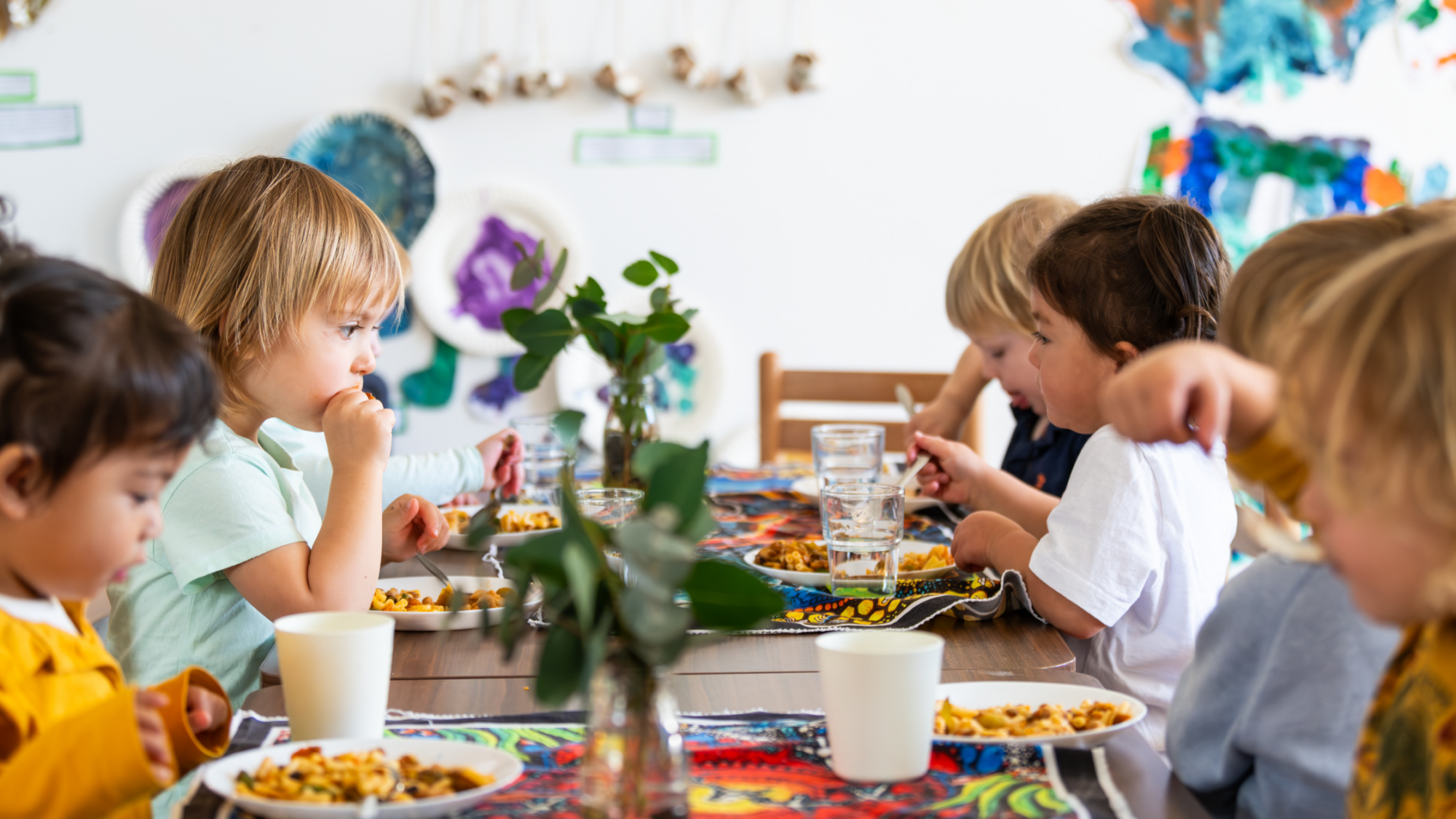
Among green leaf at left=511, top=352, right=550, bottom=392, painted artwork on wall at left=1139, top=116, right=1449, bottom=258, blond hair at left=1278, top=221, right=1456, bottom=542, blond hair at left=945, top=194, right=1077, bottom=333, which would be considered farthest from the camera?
painted artwork on wall at left=1139, top=116, right=1449, bottom=258

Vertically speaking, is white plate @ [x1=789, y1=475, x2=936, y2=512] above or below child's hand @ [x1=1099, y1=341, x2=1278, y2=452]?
below

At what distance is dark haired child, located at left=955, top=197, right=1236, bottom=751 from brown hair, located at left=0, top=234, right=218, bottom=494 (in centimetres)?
68

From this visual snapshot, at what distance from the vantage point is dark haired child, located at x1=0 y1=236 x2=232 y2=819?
55cm

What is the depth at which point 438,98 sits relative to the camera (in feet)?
8.66

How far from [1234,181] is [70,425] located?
274 cm

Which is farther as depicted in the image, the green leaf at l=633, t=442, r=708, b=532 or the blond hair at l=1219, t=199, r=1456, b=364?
the blond hair at l=1219, t=199, r=1456, b=364

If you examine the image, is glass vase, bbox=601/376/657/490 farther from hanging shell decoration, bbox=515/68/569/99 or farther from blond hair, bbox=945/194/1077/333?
hanging shell decoration, bbox=515/68/569/99

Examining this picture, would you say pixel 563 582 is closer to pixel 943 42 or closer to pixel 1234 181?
pixel 943 42

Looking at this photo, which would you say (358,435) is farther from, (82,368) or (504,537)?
(82,368)

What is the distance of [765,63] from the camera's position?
272 cm

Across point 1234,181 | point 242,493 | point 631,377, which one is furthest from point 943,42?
point 242,493

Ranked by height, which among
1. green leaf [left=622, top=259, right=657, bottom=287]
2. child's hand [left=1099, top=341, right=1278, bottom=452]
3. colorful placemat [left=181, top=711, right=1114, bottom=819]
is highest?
green leaf [left=622, top=259, right=657, bottom=287]

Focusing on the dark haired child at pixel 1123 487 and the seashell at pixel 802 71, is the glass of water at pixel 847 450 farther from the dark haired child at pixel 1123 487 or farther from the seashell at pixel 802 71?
the seashell at pixel 802 71

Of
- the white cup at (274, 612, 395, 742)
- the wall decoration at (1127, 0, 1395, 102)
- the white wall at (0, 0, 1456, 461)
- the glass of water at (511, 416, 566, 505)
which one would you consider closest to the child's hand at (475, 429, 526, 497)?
the glass of water at (511, 416, 566, 505)
